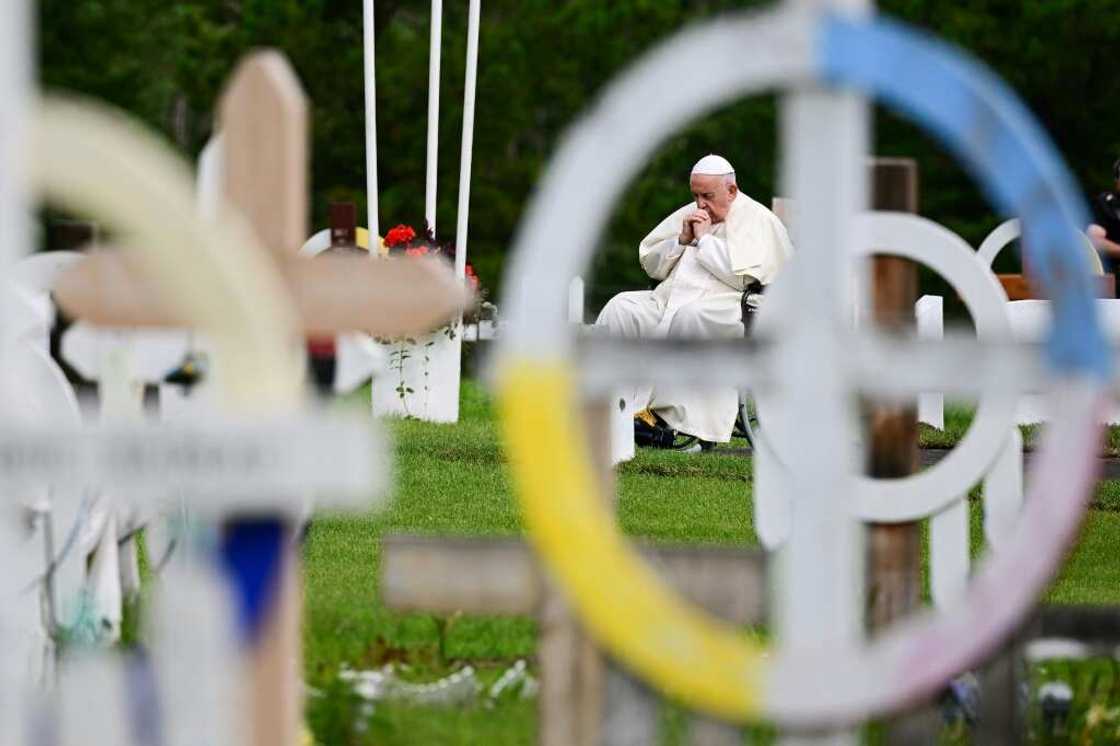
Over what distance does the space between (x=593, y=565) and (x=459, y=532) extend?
5.44 m

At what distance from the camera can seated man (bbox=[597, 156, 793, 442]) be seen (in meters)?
12.1

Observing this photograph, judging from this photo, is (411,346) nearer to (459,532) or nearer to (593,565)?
(459,532)

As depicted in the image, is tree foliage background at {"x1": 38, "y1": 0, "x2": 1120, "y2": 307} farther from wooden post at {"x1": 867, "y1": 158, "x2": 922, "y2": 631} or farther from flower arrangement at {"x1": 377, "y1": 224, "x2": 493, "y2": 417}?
wooden post at {"x1": 867, "y1": 158, "x2": 922, "y2": 631}

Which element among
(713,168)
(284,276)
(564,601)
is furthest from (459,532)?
(284,276)

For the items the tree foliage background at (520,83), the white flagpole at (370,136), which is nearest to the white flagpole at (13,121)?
the white flagpole at (370,136)

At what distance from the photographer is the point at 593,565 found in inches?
119

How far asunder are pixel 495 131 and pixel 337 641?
24.7 m

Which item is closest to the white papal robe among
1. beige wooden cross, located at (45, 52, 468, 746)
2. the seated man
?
the seated man

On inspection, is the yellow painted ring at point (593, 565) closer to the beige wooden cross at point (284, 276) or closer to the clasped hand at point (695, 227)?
the beige wooden cross at point (284, 276)

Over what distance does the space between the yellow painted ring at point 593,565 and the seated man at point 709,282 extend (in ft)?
29.0

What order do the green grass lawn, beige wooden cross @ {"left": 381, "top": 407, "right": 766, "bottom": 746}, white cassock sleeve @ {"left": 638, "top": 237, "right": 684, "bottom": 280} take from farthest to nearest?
white cassock sleeve @ {"left": 638, "top": 237, "right": 684, "bottom": 280} → the green grass lawn → beige wooden cross @ {"left": 381, "top": 407, "right": 766, "bottom": 746}

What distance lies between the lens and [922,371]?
10.1 ft

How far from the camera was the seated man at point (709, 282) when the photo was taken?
39.7 ft

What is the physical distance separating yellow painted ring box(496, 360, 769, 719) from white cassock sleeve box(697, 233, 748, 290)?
29.8 feet
